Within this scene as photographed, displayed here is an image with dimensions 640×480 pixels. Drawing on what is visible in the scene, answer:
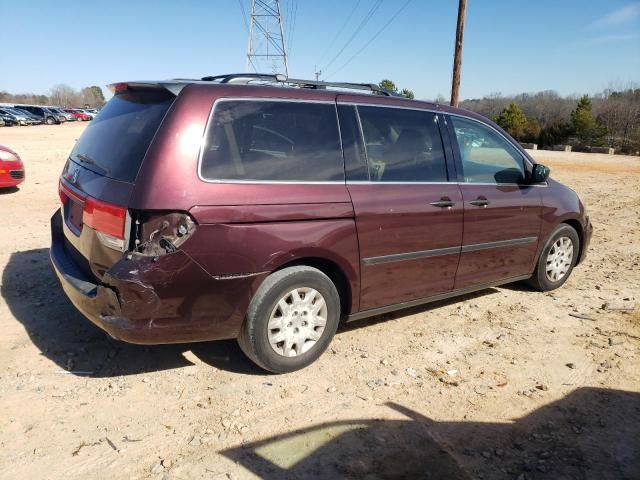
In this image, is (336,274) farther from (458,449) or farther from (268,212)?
(458,449)

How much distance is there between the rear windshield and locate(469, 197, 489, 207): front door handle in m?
2.58

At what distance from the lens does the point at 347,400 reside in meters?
3.18

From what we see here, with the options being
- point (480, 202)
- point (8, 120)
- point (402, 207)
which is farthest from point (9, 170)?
point (8, 120)

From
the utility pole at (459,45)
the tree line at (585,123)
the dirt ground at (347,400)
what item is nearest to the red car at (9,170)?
the dirt ground at (347,400)

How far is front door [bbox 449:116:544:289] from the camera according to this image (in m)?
4.29

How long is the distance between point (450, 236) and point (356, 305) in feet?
3.40

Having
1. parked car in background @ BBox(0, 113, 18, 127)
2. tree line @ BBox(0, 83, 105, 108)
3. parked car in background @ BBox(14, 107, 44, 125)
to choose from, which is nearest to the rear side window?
parked car in background @ BBox(0, 113, 18, 127)

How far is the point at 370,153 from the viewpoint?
3697mm

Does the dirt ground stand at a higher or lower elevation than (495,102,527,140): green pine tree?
lower

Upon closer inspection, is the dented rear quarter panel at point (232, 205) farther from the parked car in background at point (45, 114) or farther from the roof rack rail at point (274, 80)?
the parked car in background at point (45, 114)

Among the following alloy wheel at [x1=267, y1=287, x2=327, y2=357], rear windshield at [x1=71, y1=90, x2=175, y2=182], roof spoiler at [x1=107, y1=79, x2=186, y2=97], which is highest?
roof spoiler at [x1=107, y1=79, x2=186, y2=97]

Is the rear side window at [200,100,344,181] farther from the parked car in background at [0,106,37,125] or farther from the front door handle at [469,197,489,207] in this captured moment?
the parked car in background at [0,106,37,125]

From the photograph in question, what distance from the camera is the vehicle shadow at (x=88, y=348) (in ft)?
11.4

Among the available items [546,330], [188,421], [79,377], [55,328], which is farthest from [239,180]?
[546,330]
